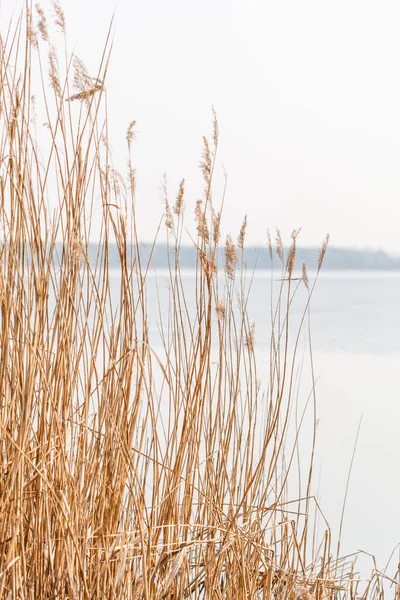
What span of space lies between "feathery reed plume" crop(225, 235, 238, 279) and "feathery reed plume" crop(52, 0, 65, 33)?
0.41 metres

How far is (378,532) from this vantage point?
337 centimetres

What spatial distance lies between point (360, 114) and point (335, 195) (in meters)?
1.27

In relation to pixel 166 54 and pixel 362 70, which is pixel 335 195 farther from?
pixel 166 54

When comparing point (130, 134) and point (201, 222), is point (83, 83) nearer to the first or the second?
point (130, 134)

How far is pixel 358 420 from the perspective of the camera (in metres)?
4.79

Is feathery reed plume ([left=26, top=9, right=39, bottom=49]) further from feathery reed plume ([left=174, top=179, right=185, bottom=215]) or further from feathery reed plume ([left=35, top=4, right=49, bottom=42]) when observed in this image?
feathery reed plume ([left=174, top=179, right=185, bottom=215])

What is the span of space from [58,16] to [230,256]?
0.44 metres

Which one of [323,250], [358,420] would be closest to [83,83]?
[323,250]

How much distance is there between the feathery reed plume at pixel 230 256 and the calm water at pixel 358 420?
109 mm

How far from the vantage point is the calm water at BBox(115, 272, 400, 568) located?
138 inches

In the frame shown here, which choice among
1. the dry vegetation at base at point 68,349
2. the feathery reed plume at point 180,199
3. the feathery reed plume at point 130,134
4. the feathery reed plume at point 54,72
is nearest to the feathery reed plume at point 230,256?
the dry vegetation at base at point 68,349

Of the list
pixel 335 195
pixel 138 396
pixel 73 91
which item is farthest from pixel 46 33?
pixel 335 195

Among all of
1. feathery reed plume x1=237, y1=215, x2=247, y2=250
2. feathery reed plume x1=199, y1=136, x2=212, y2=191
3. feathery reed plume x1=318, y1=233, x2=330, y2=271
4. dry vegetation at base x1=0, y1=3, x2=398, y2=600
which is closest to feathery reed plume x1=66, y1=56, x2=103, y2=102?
dry vegetation at base x1=0, y1=3, x2=398, y2=600

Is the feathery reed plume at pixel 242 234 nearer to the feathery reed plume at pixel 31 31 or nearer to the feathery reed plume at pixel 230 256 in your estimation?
the feathery reed plume at pixel 230 256
